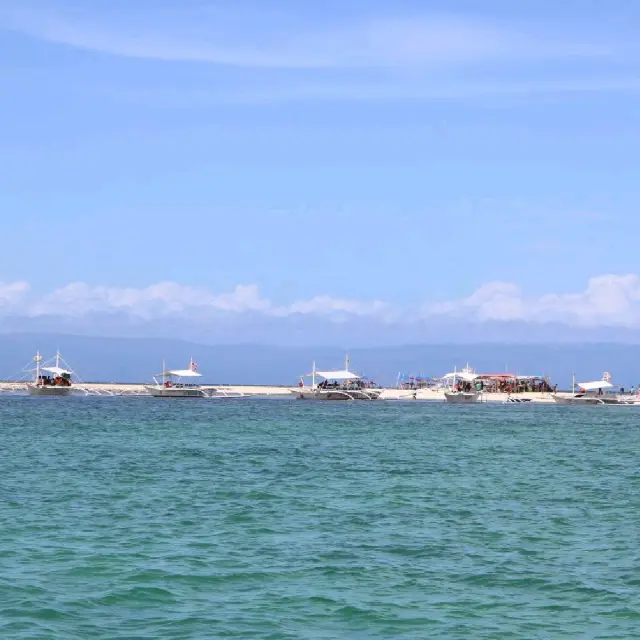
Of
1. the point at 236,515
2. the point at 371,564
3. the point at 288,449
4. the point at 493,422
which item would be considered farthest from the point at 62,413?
the point at 371,564

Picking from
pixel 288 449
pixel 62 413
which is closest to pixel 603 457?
pixel 288 449

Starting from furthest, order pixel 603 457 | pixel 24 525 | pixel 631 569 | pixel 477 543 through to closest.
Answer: pixel 603 457
pixel 24 525
pixel 477 543
pixel 631 569

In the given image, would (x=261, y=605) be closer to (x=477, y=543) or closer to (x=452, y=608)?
(x=452, y=608)

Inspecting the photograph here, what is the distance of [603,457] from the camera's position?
7000cm

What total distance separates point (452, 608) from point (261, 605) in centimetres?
428

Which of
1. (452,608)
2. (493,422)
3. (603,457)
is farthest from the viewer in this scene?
(493,422)

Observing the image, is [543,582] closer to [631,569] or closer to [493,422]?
[631,569]

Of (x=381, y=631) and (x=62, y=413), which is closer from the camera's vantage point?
(x=381, y=631)

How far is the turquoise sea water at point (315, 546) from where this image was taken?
2364 cm

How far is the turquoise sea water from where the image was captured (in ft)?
77.6

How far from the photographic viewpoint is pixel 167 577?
89.2 ft

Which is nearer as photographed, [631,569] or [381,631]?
[381,631]

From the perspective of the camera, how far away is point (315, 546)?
3203 cm

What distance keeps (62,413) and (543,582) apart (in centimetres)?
10611
